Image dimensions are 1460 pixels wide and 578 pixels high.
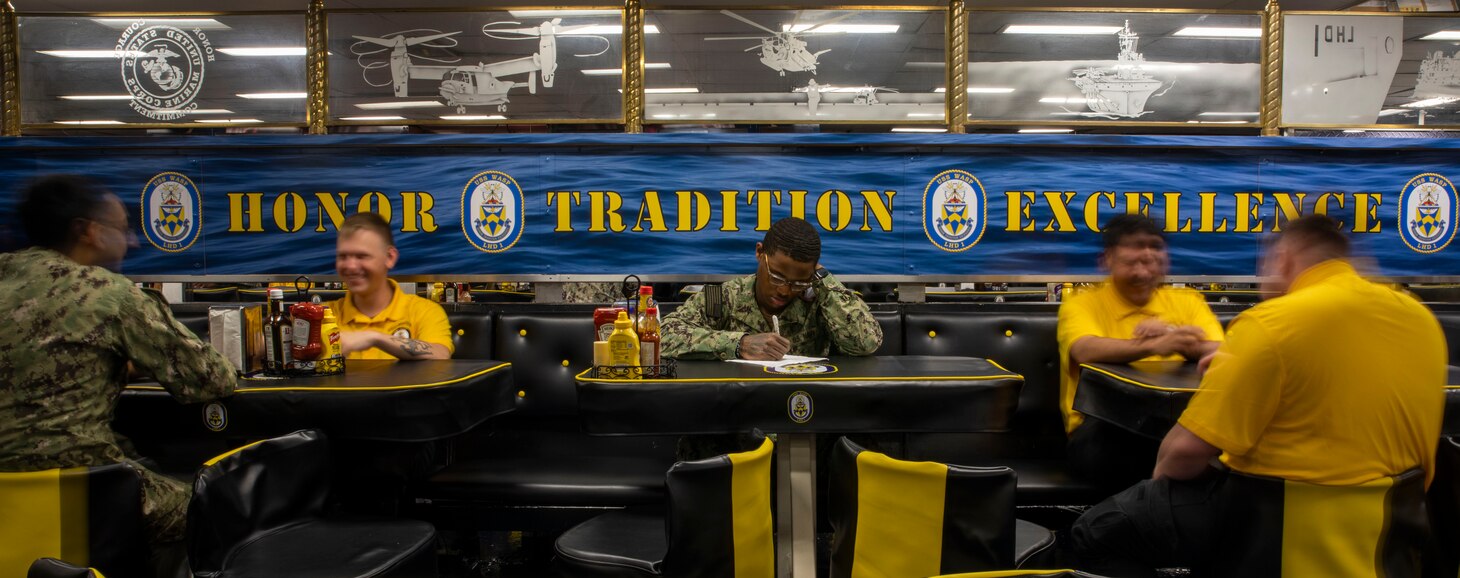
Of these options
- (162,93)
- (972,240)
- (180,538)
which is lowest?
(180,538)

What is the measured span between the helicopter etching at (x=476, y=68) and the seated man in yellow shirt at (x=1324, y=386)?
2796 mm

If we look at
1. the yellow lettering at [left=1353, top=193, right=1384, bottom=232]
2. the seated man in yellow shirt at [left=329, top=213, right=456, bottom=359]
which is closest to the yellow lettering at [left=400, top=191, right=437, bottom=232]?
the seated man in yellow shirt at [left=329, top=213, right=456, bottom=359]

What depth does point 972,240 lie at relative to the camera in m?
3.68

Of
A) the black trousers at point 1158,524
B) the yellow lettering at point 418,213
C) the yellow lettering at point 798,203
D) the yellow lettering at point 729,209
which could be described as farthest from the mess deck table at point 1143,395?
the yellow lettering at point 418,213

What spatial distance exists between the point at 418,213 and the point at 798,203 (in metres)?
1.73

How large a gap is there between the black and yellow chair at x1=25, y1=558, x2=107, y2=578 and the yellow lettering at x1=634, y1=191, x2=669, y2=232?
107 inches

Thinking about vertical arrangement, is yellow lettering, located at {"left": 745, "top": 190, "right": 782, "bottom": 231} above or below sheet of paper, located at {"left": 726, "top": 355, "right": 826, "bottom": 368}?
above

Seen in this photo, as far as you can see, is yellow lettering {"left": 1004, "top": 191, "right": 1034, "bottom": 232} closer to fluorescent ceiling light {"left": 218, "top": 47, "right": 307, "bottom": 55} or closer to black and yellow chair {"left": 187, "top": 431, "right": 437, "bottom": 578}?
black and yellow chair {"left": 187, "top": 431, "right": 437, "bottom": 578}

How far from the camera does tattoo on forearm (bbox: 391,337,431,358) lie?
9.28ft

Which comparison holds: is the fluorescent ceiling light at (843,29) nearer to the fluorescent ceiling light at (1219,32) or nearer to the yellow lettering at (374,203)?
the fluorescent ceiling light at (1219,32)

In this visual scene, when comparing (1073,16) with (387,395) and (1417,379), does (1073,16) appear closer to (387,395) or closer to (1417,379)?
(1417,379)

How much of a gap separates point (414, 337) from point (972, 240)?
2.43 meters

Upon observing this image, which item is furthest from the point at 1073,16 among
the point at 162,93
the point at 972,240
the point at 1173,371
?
the point at 162,93

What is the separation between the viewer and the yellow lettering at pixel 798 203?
368 cm
